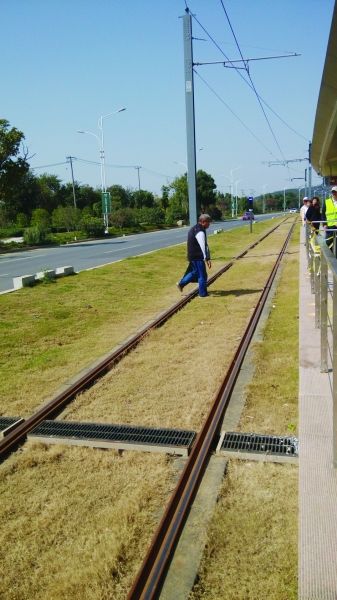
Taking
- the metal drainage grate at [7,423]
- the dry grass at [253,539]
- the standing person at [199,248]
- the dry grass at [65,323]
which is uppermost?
the standing person at [199,248]

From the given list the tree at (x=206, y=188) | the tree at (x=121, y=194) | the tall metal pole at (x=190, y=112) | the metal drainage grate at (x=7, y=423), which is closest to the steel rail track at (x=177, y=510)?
the metal drainage grate at (x=7, y=423)

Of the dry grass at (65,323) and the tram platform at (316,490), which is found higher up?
the tram platform at (316,490)

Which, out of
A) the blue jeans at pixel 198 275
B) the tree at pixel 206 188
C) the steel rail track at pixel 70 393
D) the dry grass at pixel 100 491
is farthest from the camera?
the tree at pixel 206 188

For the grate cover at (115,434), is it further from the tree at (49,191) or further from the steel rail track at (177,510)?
the tree at (49,191)

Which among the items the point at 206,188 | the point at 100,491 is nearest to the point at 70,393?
the point at 100,491

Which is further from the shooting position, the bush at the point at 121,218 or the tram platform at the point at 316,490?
the bush at the point at 121,218

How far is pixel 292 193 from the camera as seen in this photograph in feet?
623

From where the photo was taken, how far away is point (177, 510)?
3316mm

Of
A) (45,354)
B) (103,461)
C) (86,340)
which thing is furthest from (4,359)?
A: (103,461)

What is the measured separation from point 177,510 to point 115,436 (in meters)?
1.22

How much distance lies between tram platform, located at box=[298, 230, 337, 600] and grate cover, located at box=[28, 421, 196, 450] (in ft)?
3.13

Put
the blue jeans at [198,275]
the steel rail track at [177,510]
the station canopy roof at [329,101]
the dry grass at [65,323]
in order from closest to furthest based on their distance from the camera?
the steel rail track at [177,510] < the station canopy roof at [329,101] < the dry grass at [65,323] < the blue jeans at [198,275]

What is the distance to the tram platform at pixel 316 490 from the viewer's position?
2.59 meters

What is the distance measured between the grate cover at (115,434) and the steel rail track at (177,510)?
0.53 feet
